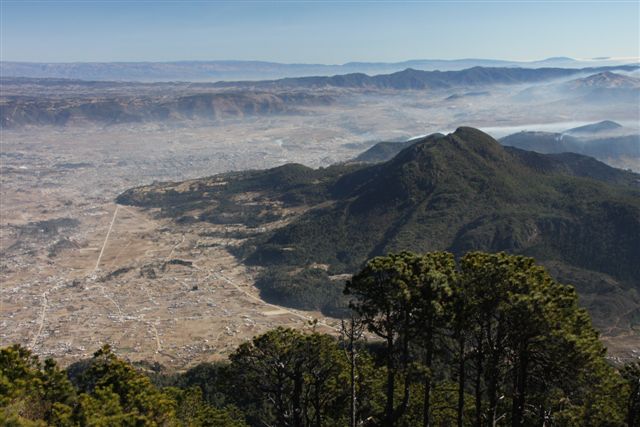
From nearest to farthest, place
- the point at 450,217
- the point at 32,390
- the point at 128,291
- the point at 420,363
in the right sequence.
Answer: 1. the point at 32,390
2. the point at 420,363
3. the point at 128,291
4. the point at 450,217

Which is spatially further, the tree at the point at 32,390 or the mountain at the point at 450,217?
the mountain at the point at 450,217

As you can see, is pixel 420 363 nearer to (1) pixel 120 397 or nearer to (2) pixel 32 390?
(1) pixel 120 397

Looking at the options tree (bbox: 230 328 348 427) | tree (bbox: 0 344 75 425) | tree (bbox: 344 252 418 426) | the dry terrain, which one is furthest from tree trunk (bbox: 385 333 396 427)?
the dry terrain

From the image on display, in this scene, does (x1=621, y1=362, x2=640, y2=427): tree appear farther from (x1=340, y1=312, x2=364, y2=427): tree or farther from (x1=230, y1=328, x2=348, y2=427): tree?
(x1=230, y1=328, x2=348, y2=427): tree

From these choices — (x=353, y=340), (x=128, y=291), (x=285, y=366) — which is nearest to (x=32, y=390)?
(x=285, y=366)

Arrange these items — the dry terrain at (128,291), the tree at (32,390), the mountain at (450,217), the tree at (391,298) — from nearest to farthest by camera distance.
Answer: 1. the tree at (32,390)
2. the tree at (391,298)
3. the dry terrain at (128,291)
4. the mountain at (450,217)

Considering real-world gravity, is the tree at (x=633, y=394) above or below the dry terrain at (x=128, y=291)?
above

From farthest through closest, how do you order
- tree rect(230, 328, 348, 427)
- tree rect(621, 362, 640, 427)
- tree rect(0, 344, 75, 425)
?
tree rect(230, 328, 348, 427)
tree rect(621, 362, 640, 427)
tree rect(0, 344, 75, 425)

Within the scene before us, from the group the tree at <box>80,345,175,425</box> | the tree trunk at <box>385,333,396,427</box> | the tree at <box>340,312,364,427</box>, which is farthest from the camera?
the tree trunk at <box>385,333,396,427</box>

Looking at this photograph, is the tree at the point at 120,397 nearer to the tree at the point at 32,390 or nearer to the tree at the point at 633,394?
the tree at the point at 32,390

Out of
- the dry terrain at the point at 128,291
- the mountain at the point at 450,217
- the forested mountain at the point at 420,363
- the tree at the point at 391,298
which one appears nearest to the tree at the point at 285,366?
the forested mountain at the point at 420,363
